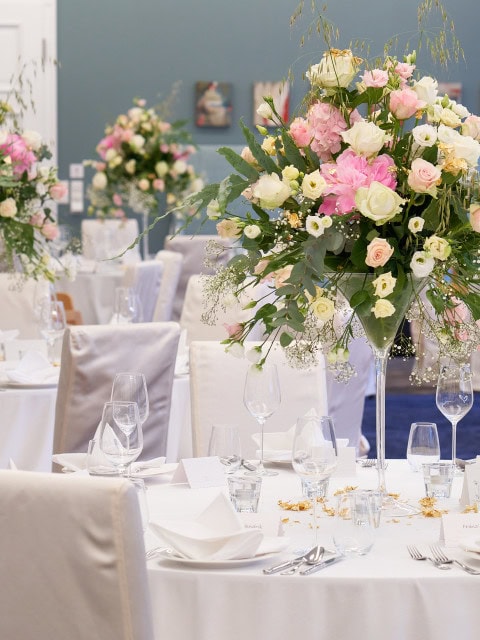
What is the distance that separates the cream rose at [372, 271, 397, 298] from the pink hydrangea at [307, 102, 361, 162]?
0.29 m

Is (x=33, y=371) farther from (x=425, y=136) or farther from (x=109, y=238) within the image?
(x=109, y=238)

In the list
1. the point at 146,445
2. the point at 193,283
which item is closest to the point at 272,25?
the point at 193,283

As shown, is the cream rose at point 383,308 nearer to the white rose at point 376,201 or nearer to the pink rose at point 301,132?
the white rose at point 376,201

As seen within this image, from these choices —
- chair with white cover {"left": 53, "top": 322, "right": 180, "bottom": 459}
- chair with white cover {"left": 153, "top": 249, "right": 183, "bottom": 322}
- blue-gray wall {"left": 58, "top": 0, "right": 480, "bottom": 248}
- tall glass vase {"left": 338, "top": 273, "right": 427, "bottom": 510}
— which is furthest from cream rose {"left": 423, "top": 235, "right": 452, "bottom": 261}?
blue-gray wall {"left": 58, "top": 0, "right": 480, "bottom": 248}

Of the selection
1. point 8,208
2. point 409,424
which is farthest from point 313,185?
point 409,424

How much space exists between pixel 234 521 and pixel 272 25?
9.17 meters

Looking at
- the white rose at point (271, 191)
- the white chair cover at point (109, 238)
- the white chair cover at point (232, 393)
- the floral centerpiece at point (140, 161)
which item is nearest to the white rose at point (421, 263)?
the white rose at point (271, 191)

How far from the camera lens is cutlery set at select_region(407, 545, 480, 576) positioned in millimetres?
2025

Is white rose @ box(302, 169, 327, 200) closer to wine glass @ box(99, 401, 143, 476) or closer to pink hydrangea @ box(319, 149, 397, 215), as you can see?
pink hydrangea @ box(319, 149, 397, 215)

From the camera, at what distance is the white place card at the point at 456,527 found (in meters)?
2.20

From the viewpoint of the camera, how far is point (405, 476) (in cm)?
286

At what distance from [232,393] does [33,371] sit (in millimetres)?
1054

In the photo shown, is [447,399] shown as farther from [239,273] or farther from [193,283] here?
[193,283]

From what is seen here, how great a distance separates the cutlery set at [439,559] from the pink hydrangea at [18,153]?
10.2 ft
